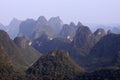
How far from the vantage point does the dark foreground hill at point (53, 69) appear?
57.8 m

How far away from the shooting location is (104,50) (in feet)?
289

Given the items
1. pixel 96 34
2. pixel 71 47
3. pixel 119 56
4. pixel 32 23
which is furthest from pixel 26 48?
pixel 32 23

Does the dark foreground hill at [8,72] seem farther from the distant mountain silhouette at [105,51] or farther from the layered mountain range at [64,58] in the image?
the distant mountain silhouette at [105,51]

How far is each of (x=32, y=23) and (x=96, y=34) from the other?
3218 inches

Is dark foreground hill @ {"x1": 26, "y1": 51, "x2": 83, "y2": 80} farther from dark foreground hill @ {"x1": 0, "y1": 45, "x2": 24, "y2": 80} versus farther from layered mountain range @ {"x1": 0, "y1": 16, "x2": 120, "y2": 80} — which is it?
dark foreground hill @ {"x1": 0, "y1": 45, "x2": 24, "y2": 80}

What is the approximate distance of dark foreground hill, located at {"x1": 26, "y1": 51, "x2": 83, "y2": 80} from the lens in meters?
57.8

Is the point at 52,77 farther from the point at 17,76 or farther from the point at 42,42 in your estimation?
the point at 42,42

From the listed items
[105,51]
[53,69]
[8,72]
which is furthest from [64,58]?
[105,51]

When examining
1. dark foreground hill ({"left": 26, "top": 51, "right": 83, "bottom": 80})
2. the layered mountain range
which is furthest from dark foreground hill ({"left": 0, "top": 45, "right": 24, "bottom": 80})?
dark foreground hill ({"left": 26, "top": 51, "right": 83, "bottom": 80})

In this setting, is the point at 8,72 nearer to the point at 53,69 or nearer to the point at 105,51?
the point at 53,69

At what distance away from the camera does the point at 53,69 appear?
60219mm

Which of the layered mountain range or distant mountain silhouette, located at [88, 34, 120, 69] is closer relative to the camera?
the layered mountain range

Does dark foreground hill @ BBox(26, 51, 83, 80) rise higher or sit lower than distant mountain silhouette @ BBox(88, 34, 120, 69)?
lower

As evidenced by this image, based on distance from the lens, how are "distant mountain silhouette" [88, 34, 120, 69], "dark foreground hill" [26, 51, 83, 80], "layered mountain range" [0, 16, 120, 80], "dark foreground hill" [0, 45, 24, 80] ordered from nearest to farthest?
"dark foreground hill" [0, 45, 24, 80]
"layered mountain range" [0, 16, 120, 80]
"dark foreground hill" [26, 51, 83, 80]
"distant mountain silhouette" [88, 34, 120, 69]
